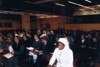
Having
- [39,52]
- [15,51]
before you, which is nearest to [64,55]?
[15,51]

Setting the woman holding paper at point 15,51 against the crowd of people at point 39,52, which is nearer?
the woman holding paper at point 15,51

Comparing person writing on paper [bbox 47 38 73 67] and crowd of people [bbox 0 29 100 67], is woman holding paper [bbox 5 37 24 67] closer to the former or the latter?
crowd of people [bbox 0 29 100 67]

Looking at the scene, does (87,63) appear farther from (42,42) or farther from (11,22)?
(11,22)

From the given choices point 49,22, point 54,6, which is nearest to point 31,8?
point 54,6

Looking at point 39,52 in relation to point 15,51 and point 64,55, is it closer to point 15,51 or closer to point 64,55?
point 15,51

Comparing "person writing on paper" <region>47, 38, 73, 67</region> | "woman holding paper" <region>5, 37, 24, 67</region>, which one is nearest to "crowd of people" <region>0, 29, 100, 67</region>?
"woman holding paper" <region>5, 37, 24, 67</region>

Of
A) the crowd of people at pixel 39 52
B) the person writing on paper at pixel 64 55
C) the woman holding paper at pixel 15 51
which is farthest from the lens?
the crowd of people at pixel 39 52

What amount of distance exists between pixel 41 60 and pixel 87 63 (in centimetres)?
204

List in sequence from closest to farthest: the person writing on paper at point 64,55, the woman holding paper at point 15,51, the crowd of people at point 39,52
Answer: the person writing on paper at point 64,55
the woman holding paper at point 15,51
the crowd of people at point 39,52

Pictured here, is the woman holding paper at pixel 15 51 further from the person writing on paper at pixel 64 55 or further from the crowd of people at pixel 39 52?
the person writing on paper at pixel 64 55

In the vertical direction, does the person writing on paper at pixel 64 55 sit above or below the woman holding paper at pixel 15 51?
above

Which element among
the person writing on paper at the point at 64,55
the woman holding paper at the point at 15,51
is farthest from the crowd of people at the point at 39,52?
the person writing on paper at the point at 64,55

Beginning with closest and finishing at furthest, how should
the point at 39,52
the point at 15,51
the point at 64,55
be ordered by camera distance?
the point at 64,55, the point at 15,51, the point at 39,52

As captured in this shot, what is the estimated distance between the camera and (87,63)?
9344 mm
